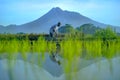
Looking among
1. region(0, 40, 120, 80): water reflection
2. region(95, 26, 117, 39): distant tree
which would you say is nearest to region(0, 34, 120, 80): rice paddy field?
region(0, 40, 120, 80): water reflection

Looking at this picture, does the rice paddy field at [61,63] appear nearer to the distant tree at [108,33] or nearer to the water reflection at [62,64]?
the water reflection at [62,64]

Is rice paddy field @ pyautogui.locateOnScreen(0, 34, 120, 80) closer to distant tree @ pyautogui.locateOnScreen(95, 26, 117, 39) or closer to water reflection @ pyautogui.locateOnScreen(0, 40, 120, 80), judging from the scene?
Result: water reflection @ pyautogui.locateOnScreen(0, 40, 120, 80)

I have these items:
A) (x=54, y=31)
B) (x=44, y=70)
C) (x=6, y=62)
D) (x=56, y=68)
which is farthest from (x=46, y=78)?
(x=54, y=31)

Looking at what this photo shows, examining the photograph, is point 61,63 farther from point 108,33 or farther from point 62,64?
point 108,33

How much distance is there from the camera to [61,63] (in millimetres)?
5398

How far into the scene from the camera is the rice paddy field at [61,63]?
432cm

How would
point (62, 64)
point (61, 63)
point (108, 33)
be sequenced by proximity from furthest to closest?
point (108, 33), point (61, 63), point (62, 64)

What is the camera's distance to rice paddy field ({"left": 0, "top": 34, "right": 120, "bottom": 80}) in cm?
432

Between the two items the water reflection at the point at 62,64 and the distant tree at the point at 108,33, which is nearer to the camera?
the water reflection at the point at 62,64

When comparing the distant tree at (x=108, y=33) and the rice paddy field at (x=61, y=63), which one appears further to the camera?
the distant tree at (x=108, y=33)

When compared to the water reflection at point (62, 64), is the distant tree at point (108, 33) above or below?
above

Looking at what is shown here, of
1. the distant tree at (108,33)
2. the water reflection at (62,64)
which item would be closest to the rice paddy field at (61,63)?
the water reflection at (62,64)

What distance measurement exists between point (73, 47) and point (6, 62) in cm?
147

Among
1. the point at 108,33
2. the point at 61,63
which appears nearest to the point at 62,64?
the point at 61,63
